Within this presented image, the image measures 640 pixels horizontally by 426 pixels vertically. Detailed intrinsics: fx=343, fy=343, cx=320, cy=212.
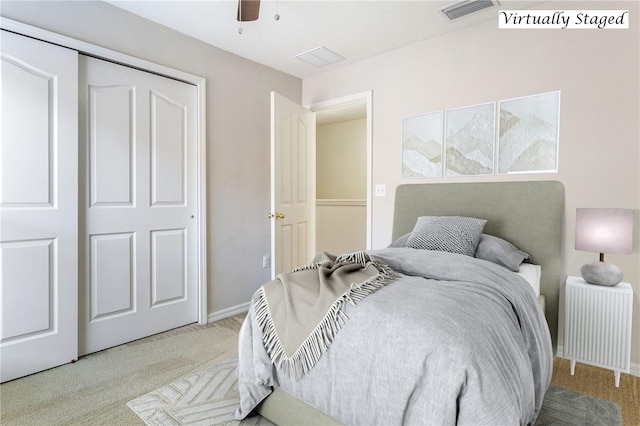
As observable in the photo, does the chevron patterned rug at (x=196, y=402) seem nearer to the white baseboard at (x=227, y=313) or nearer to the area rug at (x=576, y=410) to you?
the white baseboard at (x=227, y=313)

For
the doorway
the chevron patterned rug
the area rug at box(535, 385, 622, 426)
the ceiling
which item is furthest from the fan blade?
the doorway

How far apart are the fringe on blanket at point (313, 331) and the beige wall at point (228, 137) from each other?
5.66 ft

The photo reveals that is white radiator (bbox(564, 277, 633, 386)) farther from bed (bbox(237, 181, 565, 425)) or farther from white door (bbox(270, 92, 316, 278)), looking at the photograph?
white door (bbox(270, 92, 316, 278))

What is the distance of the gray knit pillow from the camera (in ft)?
7.30

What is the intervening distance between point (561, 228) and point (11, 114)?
356cm

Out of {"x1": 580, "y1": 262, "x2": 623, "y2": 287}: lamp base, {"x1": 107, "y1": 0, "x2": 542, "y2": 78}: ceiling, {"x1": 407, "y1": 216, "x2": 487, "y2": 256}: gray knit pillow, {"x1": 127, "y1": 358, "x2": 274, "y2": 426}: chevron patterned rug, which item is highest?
{"x1": 107, "y1": 0, "x2": 542, "y2": 78}: ceiling

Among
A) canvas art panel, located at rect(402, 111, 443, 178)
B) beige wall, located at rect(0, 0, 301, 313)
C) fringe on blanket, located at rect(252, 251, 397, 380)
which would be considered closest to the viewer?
fringe on blanket, located at rect(252, 251, 397, 380)

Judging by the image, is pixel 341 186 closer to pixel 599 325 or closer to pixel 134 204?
pixel 134 204

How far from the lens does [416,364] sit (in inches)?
44.2

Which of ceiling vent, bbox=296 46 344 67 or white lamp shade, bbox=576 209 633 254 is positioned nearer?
white lamp shade, bbox=576 209 633 254

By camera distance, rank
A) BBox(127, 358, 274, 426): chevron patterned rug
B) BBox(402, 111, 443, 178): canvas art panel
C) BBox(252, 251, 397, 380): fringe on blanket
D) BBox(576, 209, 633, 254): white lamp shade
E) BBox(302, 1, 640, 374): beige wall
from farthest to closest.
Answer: BBox(402, 111, 443, 178): canvas art panel < BBox(302, 1, 640, 374): beige wall < BBox(576, 209, 633, 254): white lamp shade < BBox(127, 358, 274, 426): chevron patterned rug < BBox(252, 251, 397, 380): fringe on blanket

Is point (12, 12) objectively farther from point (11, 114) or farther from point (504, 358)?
point (504, 358)

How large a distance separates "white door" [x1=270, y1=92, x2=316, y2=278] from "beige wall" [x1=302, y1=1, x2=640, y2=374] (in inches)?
41.6

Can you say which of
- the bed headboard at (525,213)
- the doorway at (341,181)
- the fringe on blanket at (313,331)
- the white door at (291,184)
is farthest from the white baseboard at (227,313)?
the doorway at (341,181)
